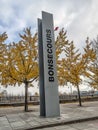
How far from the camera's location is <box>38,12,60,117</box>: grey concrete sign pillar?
10.4 metres

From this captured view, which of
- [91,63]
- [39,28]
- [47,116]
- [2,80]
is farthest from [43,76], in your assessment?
[91,63]

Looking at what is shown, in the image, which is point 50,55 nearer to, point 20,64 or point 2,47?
point 20,64

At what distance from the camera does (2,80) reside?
44.2 feet

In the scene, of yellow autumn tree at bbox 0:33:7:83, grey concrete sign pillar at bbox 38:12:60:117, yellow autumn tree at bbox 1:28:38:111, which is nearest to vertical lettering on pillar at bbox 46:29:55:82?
grey concrete sign pillar at bbox 38:12:60:117

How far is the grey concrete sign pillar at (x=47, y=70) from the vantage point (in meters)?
10.4

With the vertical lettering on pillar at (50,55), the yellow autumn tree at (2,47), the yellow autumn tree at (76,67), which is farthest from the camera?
the yellow autumn tree at (76,67)

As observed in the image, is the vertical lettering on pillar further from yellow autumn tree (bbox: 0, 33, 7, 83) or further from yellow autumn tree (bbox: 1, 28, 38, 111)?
yellow autumn tree (bbox: 0, 33, 7, 83)

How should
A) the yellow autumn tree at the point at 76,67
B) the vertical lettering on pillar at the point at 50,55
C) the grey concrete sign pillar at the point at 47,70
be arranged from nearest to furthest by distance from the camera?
the grey concrete sign pillar at the point at 47,70 → the vertical lettering on pillar at the point at 50,55 → the yellow autumn tree at the point at 76,67

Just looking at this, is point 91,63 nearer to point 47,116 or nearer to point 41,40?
point 41,40

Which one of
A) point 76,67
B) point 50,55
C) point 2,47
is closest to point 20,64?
point 2,47

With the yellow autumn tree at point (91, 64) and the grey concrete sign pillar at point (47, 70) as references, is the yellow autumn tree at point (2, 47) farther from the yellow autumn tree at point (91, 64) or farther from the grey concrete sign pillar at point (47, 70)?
the yellow autumn tree at point (91, 64)

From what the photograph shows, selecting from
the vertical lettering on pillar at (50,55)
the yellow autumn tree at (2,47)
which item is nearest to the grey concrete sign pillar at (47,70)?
the vertical lettering on pillar at (50,55)

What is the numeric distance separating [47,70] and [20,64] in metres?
3.26

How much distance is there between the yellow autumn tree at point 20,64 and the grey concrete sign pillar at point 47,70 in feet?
7.65
